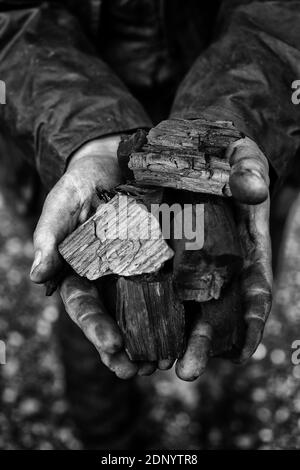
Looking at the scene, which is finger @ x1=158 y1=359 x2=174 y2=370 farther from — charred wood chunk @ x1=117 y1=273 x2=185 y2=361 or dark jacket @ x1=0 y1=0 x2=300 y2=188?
dark jacket @ x1=0 y1=0 x2=300 y2=188

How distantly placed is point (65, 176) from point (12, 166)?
100cm

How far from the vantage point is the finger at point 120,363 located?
1.80 metres

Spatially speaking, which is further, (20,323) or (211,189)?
(20,323)

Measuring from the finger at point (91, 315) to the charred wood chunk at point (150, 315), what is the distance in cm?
5

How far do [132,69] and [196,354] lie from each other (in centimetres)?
141

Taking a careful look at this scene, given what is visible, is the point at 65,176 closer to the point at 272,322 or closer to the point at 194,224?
the point at 194,224

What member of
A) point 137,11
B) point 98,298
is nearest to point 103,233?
point 98,298

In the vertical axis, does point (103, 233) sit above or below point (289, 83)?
below

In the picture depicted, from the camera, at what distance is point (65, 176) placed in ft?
6.56

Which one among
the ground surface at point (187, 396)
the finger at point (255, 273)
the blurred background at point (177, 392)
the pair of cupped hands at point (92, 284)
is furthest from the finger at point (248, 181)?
the ground surface at point (187, 396)

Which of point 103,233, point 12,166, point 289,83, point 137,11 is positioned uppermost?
point 137,11

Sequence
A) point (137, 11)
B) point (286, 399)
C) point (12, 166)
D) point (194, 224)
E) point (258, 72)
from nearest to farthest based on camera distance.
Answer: point (194, 224)
point (258, 72)
point (137, 11)
point (12, 166)
point (286, 399)

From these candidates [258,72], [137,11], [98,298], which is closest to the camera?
[98,298]

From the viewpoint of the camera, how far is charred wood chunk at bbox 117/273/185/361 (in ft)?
5.78
